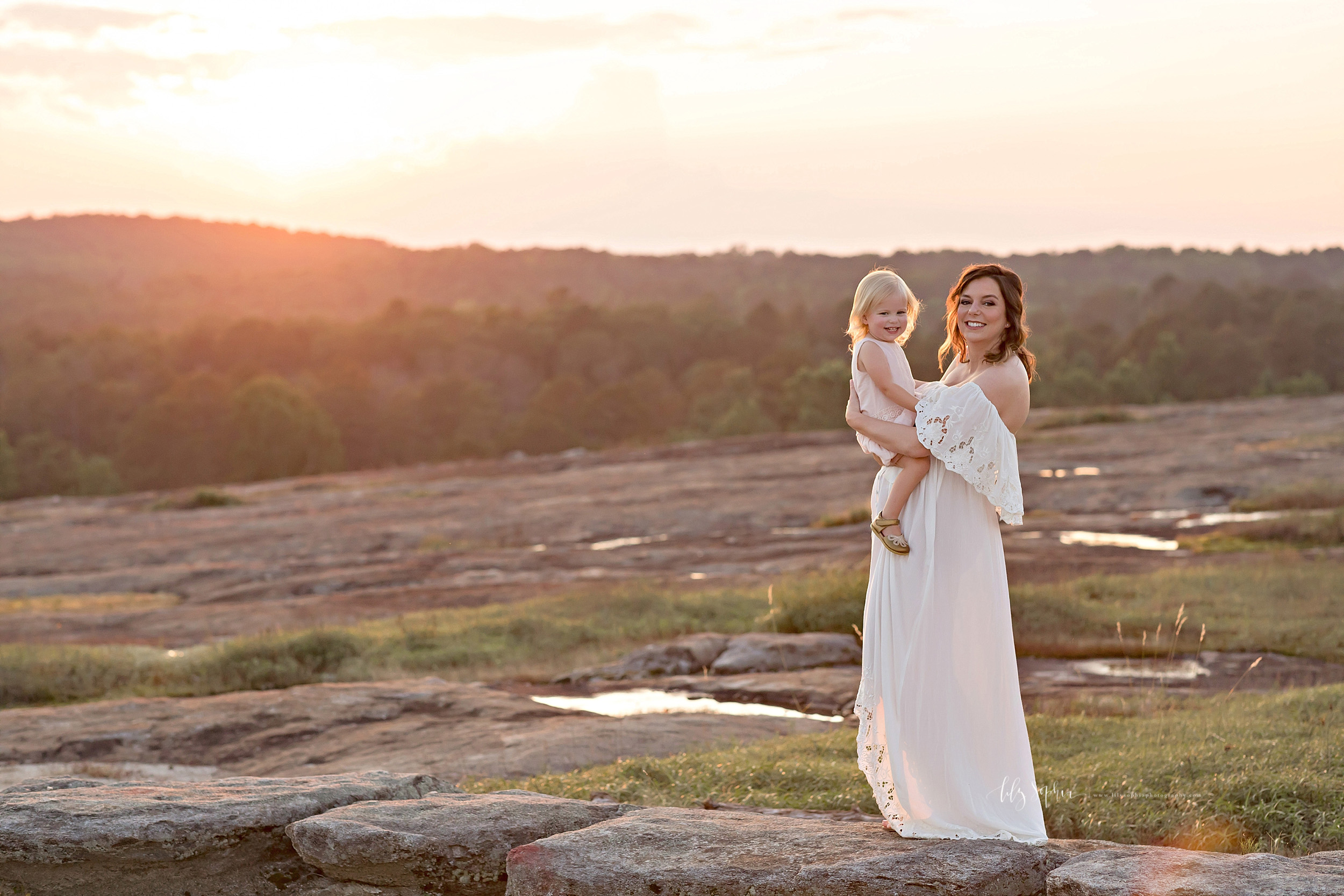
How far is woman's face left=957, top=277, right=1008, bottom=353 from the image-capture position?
17.3 feet

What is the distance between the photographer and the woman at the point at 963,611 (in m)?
5.13

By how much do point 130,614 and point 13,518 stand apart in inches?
1043

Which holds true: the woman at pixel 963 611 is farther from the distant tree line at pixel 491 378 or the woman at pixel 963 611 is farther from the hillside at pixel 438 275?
the hillside at pixel 438 275

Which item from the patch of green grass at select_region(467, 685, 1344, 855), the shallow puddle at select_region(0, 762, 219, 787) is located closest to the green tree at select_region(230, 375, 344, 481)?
the shallow puddle at select_region(0, 762, 219, 787)

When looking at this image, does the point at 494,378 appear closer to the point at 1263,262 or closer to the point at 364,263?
the point at 364,263

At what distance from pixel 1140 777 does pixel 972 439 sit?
319 centimetres

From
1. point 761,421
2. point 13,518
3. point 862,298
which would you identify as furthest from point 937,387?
point 761,421

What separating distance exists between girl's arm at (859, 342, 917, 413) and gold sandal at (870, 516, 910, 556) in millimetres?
550

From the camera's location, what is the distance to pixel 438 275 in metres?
149

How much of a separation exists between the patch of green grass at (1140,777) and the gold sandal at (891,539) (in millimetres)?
2235

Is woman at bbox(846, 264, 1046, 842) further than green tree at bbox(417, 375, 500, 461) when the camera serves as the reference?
No

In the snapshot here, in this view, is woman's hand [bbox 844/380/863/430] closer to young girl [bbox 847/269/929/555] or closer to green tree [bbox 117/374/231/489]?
young girl [bbox 847/269/929/555]

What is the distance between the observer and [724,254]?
6516 inches

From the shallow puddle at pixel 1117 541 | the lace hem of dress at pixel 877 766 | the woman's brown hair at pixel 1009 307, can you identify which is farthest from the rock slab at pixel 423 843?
the shallow puddle at pixel 1117 541
